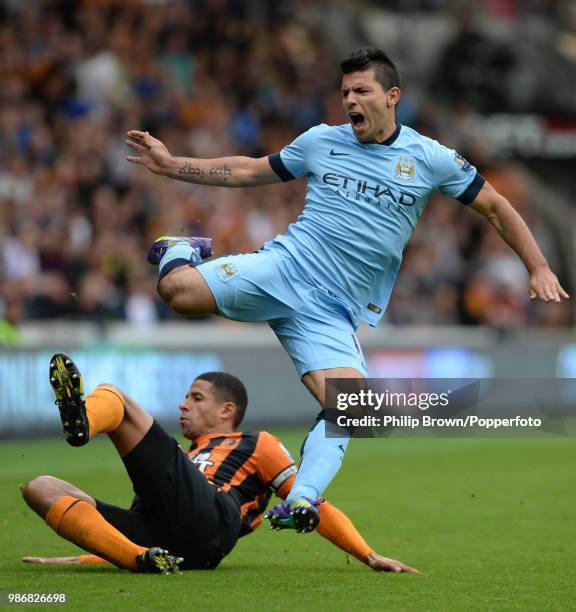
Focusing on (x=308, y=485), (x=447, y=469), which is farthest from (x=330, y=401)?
(x=447, y=469)

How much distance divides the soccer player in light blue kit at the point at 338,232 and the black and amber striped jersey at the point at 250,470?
17.2 inches

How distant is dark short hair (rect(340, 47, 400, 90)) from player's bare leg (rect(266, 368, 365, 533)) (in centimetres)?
163

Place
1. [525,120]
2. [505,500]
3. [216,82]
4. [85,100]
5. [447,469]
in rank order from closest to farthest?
[505,500] < [447,469] < [85,100] < [216,82] < [525,120]

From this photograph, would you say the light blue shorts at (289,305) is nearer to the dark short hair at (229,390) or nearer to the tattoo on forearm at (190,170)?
the dark short hair at (229,390)

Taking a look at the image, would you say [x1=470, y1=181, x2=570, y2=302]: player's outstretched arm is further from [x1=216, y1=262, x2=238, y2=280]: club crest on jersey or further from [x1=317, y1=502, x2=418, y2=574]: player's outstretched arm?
[x1=317, y1=502, x2=418, y2=574]: player's outstretched arm

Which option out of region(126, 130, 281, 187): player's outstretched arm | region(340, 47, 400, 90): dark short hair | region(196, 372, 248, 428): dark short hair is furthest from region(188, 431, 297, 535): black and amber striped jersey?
region(340, 47, 400, 90): dark short hair

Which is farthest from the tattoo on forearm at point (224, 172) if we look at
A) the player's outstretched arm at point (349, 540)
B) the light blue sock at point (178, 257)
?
the player's outstretched arm at point (349, 540)

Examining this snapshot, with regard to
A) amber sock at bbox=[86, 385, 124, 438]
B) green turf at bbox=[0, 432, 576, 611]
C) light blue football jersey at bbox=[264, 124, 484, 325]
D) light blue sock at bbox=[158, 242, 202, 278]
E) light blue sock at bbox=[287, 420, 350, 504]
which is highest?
light blue football jersey at bbox=[264, 124, 484, 325]

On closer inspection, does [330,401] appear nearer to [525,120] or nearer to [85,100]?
[85,100]

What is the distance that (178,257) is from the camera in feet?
23.9

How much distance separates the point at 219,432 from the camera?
7582 mm

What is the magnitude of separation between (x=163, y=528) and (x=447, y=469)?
7950mm


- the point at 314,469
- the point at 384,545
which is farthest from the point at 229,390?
the point at 384,545

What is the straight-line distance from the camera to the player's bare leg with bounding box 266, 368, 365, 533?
21.4ft
